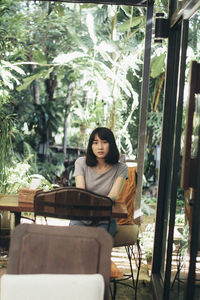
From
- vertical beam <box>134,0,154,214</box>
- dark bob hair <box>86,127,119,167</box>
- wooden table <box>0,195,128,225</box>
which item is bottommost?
wooden table <box>0,195,128,225</box>

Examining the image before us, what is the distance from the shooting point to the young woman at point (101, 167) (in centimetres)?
313

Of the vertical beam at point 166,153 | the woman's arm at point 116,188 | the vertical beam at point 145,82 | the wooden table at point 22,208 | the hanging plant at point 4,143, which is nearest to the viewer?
the wooden table at point 22,208

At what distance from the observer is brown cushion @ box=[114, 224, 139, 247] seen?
10.2ft

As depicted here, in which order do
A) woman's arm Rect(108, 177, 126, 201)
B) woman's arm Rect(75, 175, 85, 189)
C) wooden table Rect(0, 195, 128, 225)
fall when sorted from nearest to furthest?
Result: wooden table Rect(0, 195, 128, 225) < woman's arm Rect(108, 177, 126, 201) < woman's arm Rect(75, 175, 85, 189)

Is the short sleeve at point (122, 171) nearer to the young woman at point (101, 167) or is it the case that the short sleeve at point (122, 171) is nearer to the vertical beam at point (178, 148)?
the young woman at point (101, 167)

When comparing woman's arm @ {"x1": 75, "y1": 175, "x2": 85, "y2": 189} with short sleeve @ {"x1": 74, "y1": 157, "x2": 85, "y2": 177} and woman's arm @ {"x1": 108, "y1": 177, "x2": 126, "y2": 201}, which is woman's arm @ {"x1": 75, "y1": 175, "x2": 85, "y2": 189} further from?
woman's arm @ {"x1": 108, "y1": 177, "x2": 126, "y2": 201}

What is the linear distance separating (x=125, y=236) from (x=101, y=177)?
1.46 ft

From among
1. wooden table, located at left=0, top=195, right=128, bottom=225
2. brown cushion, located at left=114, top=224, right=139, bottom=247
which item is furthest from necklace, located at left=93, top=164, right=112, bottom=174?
brown cushion, located at left=114, top=224, right=139, bottom=247

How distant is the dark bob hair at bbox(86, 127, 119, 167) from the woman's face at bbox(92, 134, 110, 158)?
2 centimetres

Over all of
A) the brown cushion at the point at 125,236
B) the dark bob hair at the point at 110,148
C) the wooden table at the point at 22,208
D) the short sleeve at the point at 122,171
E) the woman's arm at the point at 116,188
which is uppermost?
the dark bob hair at the point at 110,148

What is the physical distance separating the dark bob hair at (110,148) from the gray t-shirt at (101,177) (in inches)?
1.7

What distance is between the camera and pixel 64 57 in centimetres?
482

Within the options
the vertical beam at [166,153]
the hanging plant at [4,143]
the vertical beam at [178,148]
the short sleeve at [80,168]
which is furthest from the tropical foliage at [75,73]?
the vertical beam at [178,148]

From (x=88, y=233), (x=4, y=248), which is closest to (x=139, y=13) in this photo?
(x=4, y=248)
